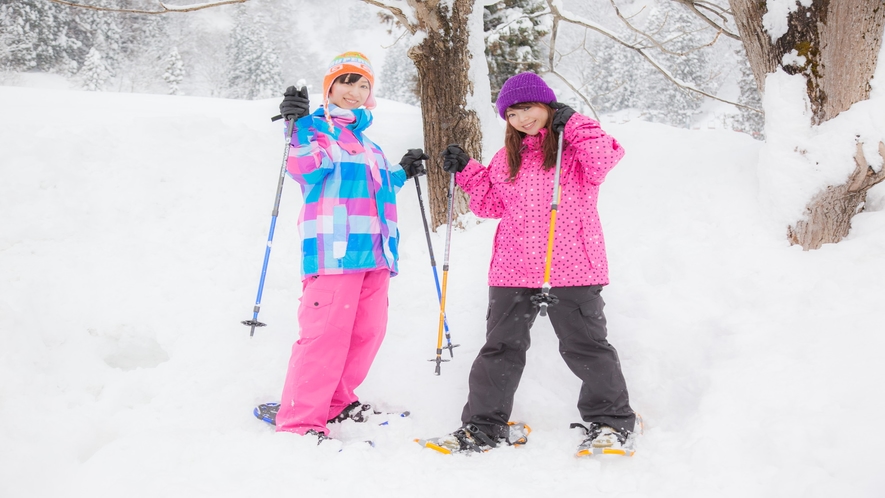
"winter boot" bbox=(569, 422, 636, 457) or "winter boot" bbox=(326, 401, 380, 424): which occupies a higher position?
"winter boot" bbox=(569, 422, 636, 457)

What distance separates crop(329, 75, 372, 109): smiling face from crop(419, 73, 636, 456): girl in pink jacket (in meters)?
0.87

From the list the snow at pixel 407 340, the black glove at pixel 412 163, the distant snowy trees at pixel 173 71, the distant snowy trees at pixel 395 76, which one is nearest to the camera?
the snow at pixel 407 340

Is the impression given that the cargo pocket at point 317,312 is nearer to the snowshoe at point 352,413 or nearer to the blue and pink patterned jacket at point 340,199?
the blue and pink patterned jacket at point 340,199

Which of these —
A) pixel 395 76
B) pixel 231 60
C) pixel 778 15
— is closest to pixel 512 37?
pixel 778 15

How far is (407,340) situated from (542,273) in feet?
4.89

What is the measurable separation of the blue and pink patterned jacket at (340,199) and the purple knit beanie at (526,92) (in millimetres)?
891

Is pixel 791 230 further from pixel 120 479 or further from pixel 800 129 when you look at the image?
pixel 120 479

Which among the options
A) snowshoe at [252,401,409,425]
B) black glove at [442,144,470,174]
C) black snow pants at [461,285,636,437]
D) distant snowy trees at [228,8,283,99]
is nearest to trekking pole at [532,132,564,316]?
black snow pants at [461,285,636,437]

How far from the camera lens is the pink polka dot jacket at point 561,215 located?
110 inches

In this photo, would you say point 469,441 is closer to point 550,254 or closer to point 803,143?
point 550,254

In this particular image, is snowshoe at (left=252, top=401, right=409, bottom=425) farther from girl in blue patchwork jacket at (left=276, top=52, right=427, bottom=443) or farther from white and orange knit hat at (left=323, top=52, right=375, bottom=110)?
white and orange knit hat at (left=323, top=52, right=375, bottom=110)

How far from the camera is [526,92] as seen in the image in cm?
293

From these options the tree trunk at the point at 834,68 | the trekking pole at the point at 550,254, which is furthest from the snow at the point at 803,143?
the trekking pole at the point at 550,254

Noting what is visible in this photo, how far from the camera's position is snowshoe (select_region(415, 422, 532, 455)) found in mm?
2768
